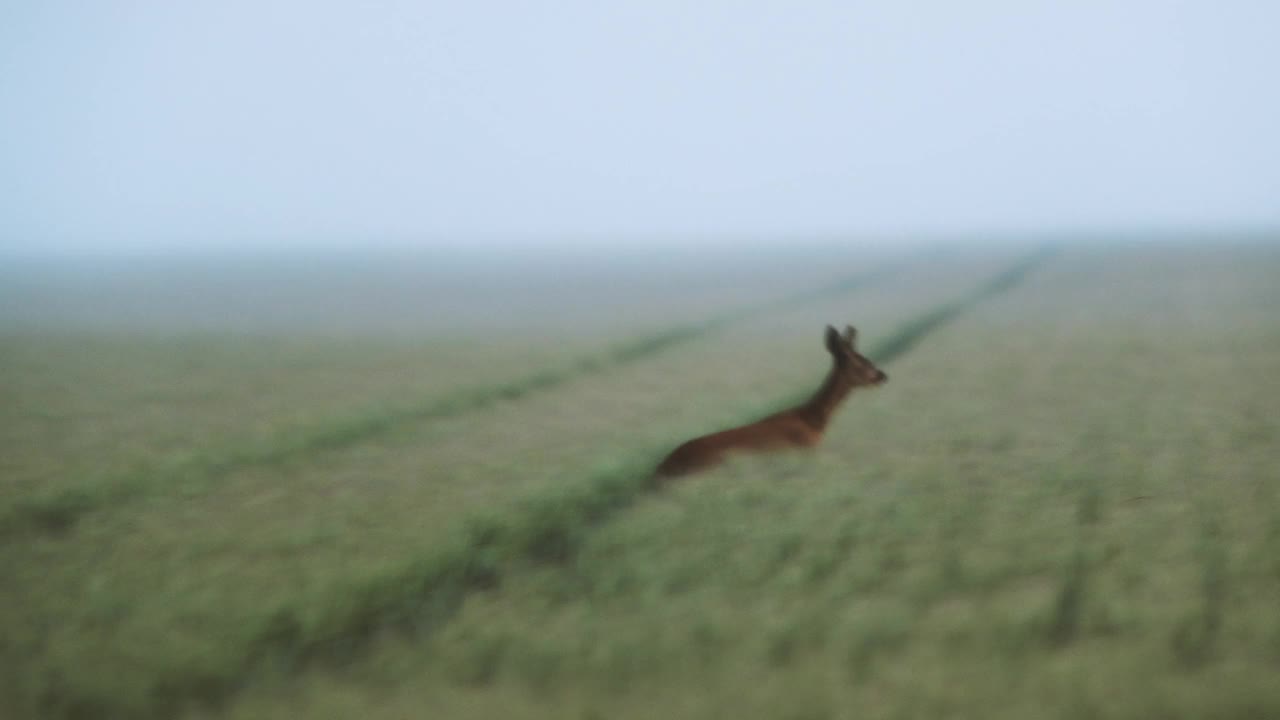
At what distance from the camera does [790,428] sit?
34.1 ft

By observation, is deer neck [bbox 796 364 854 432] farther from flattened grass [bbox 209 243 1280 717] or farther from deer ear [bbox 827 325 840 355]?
flattened grass [bbox 209 243 1280 717]

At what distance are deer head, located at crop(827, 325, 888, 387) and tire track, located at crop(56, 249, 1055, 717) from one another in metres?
2.05

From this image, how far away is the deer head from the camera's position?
34.9 ft

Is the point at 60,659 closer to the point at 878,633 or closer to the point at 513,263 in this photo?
the point at 878,633

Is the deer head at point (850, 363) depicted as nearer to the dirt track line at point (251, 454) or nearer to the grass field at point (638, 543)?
the grass field at point (638, 543)

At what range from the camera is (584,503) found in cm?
938

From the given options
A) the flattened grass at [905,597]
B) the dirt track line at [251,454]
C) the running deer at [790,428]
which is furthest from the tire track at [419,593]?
the dirt track line at [251,454]

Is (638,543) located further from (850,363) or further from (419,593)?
(850,363)

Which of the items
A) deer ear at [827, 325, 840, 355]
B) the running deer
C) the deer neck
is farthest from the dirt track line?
deer ear at [827, 325, 840, 355]

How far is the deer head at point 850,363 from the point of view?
34.9 ft

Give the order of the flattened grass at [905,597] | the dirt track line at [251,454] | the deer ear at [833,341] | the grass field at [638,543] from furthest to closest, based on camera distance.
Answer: the deer ear at [833,341], the dirt track line at [251,454], the grass field at [638,543], the flattened grass at [905,597]

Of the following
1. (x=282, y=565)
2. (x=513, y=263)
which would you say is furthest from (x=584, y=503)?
(x=513, y=263)

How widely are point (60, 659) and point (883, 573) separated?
4712 millimetres

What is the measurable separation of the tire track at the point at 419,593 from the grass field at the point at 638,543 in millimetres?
27
